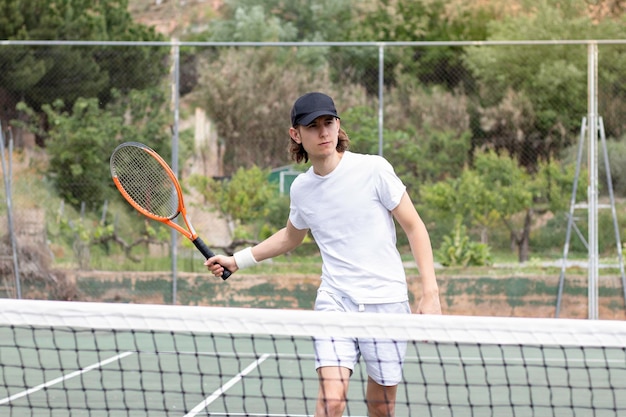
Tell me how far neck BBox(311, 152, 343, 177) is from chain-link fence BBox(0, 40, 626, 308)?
6.16 m

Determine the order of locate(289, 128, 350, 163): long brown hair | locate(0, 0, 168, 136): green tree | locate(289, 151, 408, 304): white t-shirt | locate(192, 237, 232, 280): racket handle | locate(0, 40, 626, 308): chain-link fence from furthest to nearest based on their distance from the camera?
locate(0, 0, 168, 136): green tree, locate(0, 40, 626, 308): chain-link fence, locate(192, 237, 232, 280): racket handle, locate(289, 128, 350, 163): long brown hair, locate(289, 151, 408, 304): white t-shirt

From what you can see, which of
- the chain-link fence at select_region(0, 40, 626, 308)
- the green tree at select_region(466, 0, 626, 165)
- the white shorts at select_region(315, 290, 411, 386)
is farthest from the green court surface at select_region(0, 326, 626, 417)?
the green tree at select_region(466, 0, 626, 165)

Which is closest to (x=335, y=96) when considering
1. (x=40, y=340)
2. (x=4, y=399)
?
(x=40, y=340)

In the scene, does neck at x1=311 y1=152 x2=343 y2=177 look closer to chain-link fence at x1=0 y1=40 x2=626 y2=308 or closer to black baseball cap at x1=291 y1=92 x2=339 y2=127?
black baseball cap at x1=291 y1=92 x2=339 y2=127

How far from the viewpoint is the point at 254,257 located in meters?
4.18

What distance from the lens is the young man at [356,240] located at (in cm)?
372

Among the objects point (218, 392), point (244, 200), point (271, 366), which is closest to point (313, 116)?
point (218, 392)

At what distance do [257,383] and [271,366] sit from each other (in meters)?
0.80

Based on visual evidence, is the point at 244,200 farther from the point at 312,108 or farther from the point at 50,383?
the point at 312,108

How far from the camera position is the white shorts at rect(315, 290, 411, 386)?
3.71m

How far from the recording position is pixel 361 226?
379 cm

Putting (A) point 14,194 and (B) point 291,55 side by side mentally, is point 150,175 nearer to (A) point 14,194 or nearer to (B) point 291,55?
(A) point 14,194

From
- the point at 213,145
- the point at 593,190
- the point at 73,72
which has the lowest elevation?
the point at 593,190

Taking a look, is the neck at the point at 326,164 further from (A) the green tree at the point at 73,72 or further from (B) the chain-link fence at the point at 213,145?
(A) the green tree at the point at 73,72
